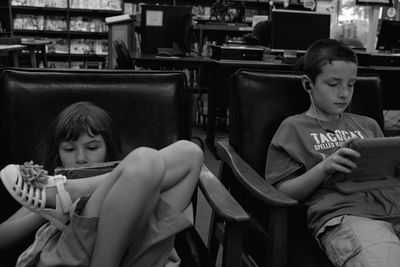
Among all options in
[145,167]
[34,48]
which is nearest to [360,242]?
[145,167]

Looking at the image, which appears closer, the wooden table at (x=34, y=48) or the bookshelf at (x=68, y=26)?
the wooden table at (x=34, y=48)

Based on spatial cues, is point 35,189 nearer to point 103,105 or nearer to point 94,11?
point 103,105

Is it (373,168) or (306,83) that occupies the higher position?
(306,83)

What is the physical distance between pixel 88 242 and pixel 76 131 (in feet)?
1.23

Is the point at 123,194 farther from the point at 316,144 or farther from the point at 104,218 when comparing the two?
the point at 316,144

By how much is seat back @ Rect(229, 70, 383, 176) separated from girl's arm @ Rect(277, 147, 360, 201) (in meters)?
0.21

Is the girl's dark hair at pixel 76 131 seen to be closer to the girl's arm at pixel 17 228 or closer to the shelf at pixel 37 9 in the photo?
the girl's arm at pixel 17 228

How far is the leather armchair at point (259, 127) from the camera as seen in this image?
4.76 ft

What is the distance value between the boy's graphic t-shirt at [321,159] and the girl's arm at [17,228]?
723mm

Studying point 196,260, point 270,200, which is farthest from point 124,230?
point 270,200

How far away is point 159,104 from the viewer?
1.53 metres

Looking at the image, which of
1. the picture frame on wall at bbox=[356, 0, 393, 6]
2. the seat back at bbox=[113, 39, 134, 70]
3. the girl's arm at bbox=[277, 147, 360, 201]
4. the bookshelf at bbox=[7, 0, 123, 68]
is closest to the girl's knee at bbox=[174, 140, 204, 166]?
the girl's arm at bbox=[277, 147, 360, 201]

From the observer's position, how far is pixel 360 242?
1.15 meters

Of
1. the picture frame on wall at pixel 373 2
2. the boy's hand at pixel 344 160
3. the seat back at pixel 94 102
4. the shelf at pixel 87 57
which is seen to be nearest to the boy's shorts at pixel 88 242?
the seat back at pixel 94 102
